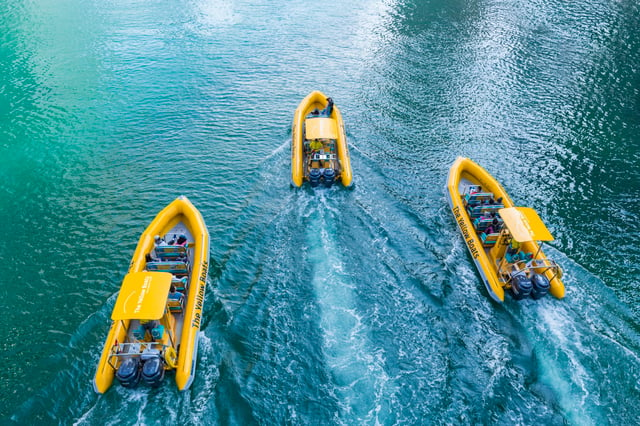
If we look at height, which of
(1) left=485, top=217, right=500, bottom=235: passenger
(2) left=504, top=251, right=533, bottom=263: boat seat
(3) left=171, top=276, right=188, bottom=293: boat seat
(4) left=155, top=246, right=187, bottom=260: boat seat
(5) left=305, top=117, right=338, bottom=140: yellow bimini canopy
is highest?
(5) left=305, top=117, right=338, bottom=140: yellow bimini canopy

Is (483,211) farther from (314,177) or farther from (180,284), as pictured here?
(180,284)

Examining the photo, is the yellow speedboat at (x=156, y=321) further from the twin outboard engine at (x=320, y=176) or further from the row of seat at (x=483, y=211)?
the row of seat at (x=483, y=211)

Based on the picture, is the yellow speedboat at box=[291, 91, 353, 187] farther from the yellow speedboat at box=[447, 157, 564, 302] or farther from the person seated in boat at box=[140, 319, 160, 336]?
the person seated in boat at box=[140, 319, 160, 336]

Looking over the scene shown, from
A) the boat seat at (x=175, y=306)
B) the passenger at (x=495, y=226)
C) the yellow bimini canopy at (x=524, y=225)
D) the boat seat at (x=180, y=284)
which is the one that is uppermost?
the yellow bimini canopy at (x=524, y=225)

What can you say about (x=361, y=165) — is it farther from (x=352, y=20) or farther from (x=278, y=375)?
(x=352, y=20)

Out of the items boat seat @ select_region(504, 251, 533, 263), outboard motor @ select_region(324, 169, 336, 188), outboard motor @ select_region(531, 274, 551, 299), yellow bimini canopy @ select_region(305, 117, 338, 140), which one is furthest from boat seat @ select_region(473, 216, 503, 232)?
yellow bimini canopy @ select_region(305, 117, 338, 140)

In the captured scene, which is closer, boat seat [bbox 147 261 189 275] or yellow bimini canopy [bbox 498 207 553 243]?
yellow bimini canopy [bbox 498 207 553 243]

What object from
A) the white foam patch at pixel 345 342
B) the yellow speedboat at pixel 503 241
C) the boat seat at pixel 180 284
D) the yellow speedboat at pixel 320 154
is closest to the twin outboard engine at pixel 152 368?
the boat seat at pixel 180 284
